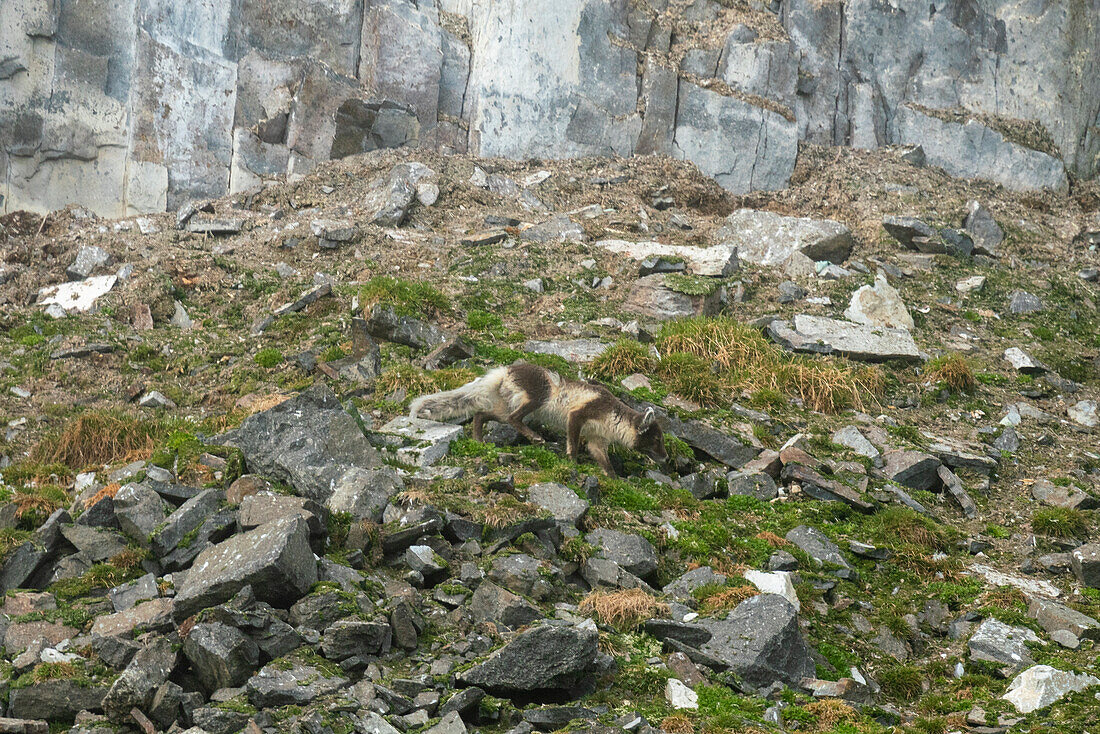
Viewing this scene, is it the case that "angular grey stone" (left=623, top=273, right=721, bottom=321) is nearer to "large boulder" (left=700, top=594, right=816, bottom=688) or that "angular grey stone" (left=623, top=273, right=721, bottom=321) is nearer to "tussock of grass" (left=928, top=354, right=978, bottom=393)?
"tussock of grass" (left=928, top=354, right=978, bottom=393)

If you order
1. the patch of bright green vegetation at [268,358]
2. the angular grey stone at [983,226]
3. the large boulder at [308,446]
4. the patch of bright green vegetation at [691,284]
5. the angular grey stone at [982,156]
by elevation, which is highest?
the angular grey stone at [982,156]

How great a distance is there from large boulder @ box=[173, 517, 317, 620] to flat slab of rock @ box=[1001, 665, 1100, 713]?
471cm

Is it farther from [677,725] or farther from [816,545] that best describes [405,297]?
[677,725]

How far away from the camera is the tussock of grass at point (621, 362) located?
36.1ft

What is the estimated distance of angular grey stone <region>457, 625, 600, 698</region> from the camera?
545 cm

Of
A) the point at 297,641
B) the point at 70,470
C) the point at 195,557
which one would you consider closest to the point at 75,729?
the point at 297,641

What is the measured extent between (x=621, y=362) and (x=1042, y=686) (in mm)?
5948

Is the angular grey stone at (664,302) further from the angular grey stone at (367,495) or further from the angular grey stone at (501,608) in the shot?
the angular grey stone at (501,608)

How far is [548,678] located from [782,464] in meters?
4.73

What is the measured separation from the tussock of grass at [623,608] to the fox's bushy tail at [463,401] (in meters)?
3.05

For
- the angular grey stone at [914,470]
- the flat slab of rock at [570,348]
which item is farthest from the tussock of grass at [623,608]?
the flat slab of rock at [570,348]

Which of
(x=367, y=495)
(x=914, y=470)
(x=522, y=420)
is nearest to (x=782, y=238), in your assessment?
(x=914, y=470)

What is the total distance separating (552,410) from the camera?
9.27 m

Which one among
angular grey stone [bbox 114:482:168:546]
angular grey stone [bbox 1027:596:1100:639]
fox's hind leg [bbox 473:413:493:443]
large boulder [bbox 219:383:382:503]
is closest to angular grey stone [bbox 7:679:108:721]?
angular grey stone [bbox 114:482:168:546]
